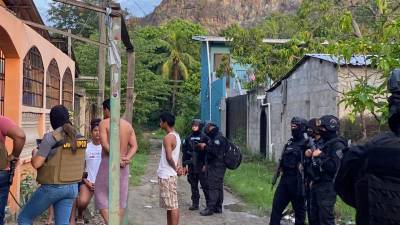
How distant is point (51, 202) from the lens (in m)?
6.23

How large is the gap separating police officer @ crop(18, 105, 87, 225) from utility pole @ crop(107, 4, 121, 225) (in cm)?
38

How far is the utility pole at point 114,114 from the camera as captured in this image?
6.18 meters

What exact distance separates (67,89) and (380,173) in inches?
503

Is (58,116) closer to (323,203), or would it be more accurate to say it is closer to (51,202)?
(51,202)

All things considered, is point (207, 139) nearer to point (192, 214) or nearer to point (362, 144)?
point (192, 214)

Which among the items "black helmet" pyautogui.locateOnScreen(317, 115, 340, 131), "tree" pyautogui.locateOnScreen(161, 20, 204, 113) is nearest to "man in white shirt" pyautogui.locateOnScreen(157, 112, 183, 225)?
"black helmet" pyautogui.locateOnScreen(317, 115, 340, 131)

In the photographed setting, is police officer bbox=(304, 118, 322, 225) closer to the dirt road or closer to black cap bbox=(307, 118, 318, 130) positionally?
black cap bbox=(307, 118, 318, 130)

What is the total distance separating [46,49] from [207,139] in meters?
3.44

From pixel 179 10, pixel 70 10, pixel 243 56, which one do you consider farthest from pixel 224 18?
pixel 243 56

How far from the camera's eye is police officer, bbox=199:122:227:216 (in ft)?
36.8

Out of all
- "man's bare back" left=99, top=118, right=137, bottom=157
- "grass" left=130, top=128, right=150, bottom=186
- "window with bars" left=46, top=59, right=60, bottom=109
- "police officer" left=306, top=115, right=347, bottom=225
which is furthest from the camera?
"grass" left=130, top=128, right=150, bottom=186

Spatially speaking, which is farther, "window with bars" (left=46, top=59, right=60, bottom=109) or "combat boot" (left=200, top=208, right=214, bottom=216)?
"window with bars" (left=46, top=59, right=60, bottom=109)

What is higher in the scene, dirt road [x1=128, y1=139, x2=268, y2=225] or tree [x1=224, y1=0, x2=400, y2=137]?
tree [x1=224, y1=0, x2=400, y2=137]

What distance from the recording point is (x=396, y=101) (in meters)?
3.53
